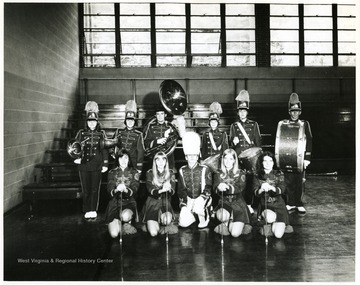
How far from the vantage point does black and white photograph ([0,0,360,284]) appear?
4.19 meters

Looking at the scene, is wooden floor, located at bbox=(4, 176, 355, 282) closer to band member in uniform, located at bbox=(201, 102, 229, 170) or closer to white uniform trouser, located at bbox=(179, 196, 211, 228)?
white uniform trouser, located at bbox=(179, 196, 211, 228)

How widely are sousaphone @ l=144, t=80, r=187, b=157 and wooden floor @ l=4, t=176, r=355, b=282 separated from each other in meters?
1.44

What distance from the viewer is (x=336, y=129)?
1073 centimetres

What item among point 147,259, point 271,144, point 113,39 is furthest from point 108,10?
point 147,259

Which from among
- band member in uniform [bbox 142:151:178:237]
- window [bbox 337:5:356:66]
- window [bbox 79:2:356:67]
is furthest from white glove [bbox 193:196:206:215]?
window [bbox 337:5:356:66]

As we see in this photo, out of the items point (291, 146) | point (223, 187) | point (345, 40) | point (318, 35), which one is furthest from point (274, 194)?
point (345, 40)

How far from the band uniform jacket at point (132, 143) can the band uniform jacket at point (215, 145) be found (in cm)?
105

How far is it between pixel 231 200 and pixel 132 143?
2038 mm

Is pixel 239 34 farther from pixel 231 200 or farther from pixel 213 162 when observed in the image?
pixel 231 200

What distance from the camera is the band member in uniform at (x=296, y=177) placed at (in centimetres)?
577

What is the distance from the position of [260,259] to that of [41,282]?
2187 mm

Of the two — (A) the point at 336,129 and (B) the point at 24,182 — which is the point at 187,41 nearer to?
(A) the point at 336,129

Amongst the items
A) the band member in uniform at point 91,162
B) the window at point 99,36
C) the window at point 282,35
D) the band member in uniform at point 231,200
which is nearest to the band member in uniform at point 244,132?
the band member in uniform at point 231,200

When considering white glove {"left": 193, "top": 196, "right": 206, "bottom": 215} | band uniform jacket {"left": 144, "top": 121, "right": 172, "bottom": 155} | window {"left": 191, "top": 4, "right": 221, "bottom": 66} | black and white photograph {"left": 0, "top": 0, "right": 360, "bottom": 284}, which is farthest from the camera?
window {"left": 191, "top": 4, "right": 221, "bottom": 66}
